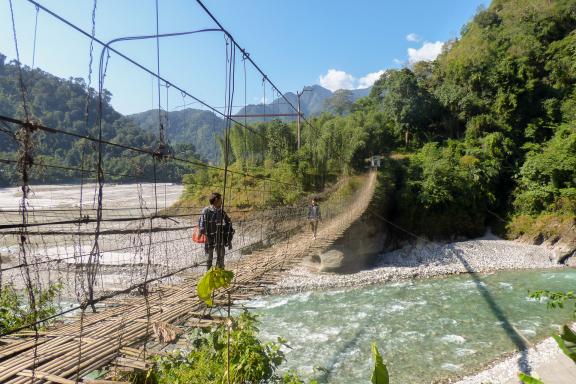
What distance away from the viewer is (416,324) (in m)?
5.52

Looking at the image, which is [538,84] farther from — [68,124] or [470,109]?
[68,124]

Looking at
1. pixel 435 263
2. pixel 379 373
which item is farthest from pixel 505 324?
pixel 379 373

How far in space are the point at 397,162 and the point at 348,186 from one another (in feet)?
8.87

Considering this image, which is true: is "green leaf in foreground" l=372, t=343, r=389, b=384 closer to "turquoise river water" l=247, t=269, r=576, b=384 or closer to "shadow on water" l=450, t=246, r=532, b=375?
"turquoise river water" l=247, t=269, r=576, b=384

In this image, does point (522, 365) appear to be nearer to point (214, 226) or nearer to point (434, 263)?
point (214, 226)

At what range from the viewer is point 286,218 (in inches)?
247

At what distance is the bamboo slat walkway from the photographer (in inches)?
55.3

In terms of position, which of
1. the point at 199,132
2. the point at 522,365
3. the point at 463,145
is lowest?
the point at 522,365

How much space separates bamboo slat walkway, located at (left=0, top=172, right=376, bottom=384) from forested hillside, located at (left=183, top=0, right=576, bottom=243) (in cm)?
746

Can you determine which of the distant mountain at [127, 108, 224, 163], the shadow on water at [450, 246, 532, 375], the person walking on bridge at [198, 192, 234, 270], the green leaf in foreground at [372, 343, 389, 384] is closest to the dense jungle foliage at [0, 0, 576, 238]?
the shadow on water at [450, 246, 532, 375]

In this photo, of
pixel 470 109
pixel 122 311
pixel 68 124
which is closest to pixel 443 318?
pixel 122 311

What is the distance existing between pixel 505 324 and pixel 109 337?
559 cm

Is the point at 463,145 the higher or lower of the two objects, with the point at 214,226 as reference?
higher

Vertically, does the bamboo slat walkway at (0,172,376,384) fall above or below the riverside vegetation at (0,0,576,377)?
below
